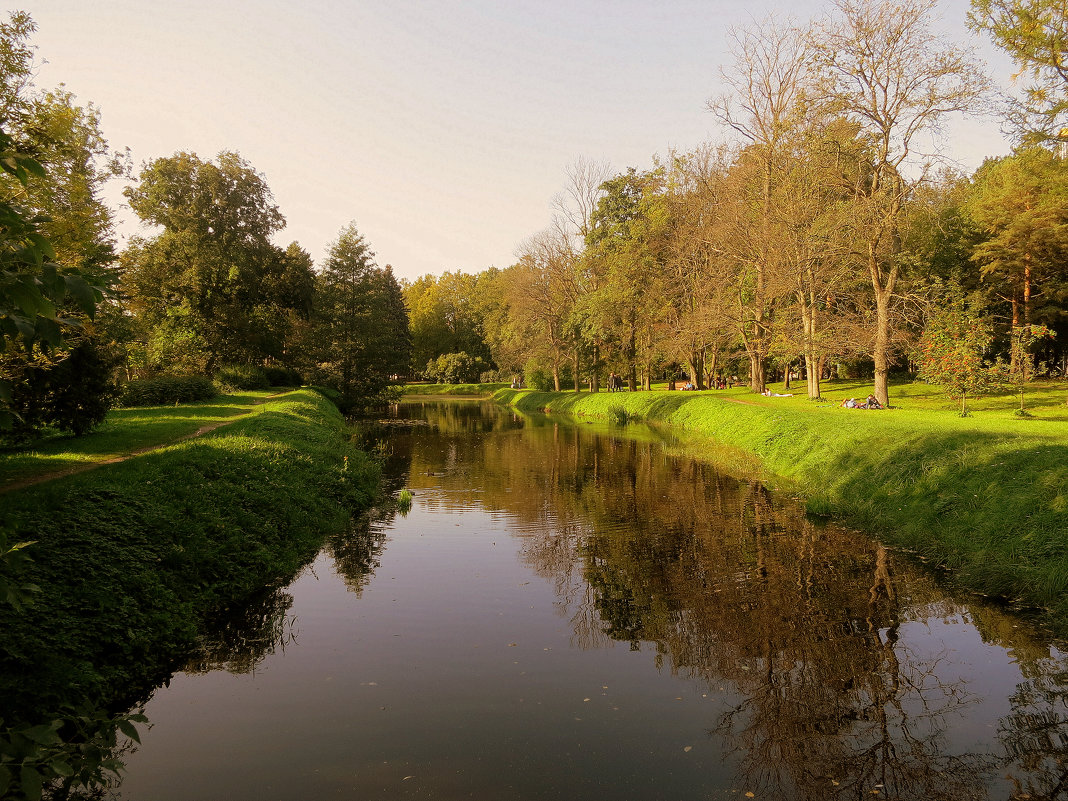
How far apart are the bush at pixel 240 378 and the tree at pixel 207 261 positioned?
2.15 m

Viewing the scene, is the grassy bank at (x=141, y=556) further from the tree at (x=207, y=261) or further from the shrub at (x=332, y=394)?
the shrub at (x=332, y=394)

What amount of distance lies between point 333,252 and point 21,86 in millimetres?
32986

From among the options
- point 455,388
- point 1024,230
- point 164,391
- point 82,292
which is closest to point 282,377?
point 164,391

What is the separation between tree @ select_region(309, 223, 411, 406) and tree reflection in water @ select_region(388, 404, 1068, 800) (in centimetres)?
3272

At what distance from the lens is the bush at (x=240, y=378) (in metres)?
35.0

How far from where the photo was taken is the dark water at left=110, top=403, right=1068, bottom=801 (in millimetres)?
5508

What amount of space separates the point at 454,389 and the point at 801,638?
74962 mm

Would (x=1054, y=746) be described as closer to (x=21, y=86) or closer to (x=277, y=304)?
(x=21, y=86)

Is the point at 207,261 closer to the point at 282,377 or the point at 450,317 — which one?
the point at 282,377

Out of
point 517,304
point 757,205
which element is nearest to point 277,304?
point 517,304

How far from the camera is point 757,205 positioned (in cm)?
3397

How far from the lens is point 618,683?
7133 millimetres

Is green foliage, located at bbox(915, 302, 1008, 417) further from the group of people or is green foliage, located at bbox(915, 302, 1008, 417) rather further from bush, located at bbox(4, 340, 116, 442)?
bush, located at bbox(4, 340, 116, 442)

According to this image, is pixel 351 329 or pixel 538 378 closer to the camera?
pixel 351 329
